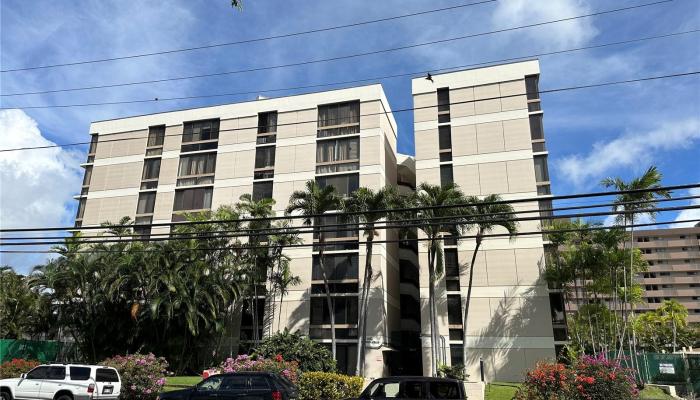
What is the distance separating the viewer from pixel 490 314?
37906 mm

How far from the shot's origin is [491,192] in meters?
40.4

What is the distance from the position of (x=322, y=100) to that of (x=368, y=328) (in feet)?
68.4

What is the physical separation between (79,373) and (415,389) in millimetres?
12875

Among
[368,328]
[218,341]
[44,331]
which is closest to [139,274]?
[218,341]

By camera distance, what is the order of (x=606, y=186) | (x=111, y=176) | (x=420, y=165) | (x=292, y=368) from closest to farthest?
1. (x=292, y=368)
2. (x=606, y=186)
3. (x=420, y=165)
4. (x=111, y=176)

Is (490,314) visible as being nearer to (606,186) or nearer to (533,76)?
(606,186)

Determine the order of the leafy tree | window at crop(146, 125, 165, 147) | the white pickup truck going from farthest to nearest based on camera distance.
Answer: window at crop(146, 125, 165, 147), the leafy tree, the white pickup truck

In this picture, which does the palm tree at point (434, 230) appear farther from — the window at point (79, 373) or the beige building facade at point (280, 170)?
the window at point (79, 373)

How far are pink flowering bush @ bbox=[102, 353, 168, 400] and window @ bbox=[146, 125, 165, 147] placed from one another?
32512mm

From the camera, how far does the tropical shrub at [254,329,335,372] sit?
102 ft

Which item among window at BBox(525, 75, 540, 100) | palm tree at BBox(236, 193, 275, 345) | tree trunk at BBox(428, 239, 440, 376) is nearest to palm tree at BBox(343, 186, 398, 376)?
tree trunk at BBox(428, 239, 440, 376)

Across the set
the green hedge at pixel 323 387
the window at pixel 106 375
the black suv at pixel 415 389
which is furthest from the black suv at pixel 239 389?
the green hedge at pixel 323 387

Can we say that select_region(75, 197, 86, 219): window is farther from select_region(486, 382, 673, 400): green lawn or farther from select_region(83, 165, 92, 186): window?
select_region(486, 382, 673, 400): green lawn

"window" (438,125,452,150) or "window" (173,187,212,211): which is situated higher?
"window" (438,125,452,150)
